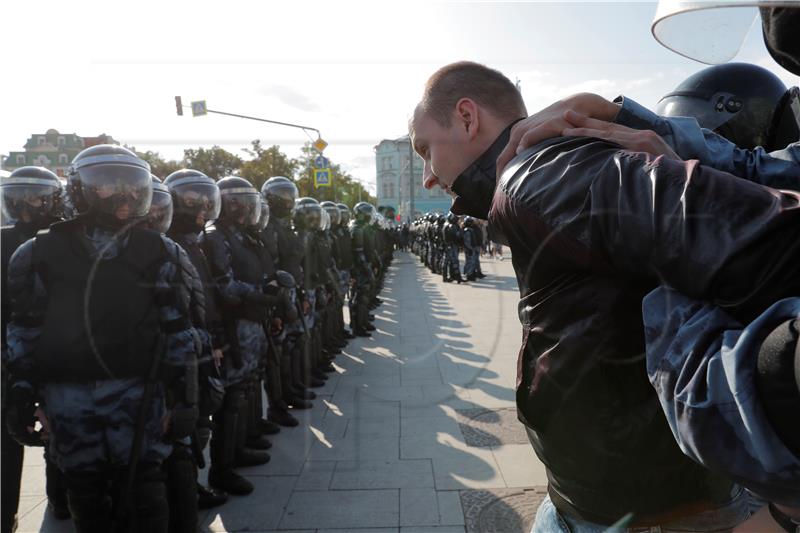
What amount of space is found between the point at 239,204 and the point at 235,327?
1089 mm

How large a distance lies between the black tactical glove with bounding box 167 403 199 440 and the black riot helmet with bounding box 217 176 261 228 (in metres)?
2.17

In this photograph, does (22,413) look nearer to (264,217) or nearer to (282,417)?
(282,417)

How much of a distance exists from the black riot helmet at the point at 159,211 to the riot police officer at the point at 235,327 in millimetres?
601

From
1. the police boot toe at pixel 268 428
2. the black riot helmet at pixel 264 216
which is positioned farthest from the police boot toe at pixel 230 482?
the black riot helmet at pixel 264 216

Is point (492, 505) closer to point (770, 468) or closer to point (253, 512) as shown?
point (253, 512)

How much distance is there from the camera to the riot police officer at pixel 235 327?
13.3 feet

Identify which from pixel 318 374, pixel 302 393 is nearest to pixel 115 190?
pixel 302 393

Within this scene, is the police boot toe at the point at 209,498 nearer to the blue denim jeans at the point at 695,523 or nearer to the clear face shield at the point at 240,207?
the clear face shield at the point at 240,207

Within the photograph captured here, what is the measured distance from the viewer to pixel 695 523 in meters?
1.24

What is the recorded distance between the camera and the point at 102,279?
2684mm

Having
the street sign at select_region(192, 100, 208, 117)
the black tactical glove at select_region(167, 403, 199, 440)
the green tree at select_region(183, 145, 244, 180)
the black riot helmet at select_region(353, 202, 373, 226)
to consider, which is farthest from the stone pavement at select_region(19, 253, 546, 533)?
the green tree at select_region(183, 145, 244, 180)

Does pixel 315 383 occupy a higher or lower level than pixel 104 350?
lower

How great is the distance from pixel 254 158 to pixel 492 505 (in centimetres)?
3339

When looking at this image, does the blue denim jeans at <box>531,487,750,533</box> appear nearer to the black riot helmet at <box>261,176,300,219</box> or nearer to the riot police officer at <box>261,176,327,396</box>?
the riot police officer at <box>261,176,327,396</box>
